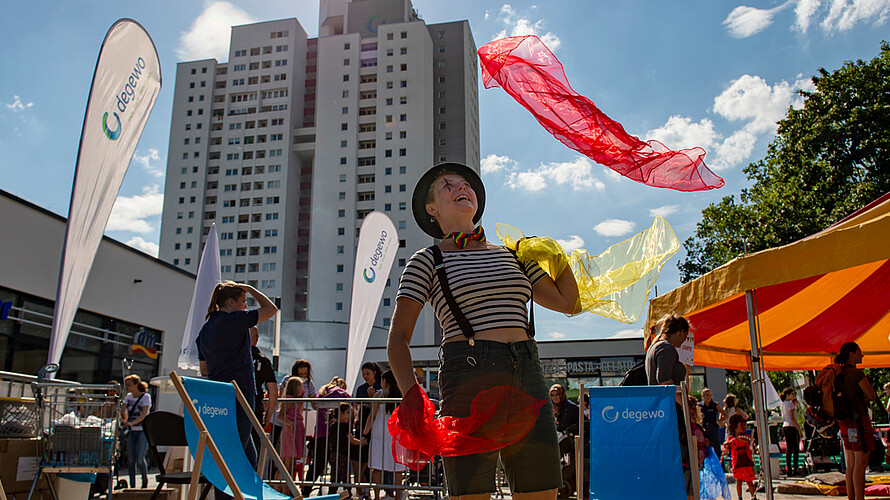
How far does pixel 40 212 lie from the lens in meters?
14.8

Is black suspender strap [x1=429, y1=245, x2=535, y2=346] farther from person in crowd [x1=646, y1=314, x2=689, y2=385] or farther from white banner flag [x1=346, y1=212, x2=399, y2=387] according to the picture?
white banner flag [x1=346, y1=212, x2=399, y2=387]

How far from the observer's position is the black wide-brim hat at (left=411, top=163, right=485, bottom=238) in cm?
279

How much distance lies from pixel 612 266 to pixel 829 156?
24.1 metres

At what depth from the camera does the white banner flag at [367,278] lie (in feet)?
41.9

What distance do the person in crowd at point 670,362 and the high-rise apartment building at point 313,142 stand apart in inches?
2416

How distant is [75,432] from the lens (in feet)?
14.1

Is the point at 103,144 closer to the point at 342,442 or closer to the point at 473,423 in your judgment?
the point at 342,442

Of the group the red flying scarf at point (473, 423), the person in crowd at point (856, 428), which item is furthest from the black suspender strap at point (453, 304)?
the person in crowd at point (856, 428)

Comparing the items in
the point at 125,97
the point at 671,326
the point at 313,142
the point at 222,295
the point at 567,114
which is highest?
the point at 313,142

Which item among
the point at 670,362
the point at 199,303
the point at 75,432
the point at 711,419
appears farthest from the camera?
the point at 711,419

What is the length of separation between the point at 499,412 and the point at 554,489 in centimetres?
35

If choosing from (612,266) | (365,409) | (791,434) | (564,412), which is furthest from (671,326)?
(791,434)

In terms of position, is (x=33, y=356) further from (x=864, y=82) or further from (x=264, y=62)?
(x=264, y=62)

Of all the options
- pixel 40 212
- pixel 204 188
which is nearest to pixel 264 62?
pixel 204 188
